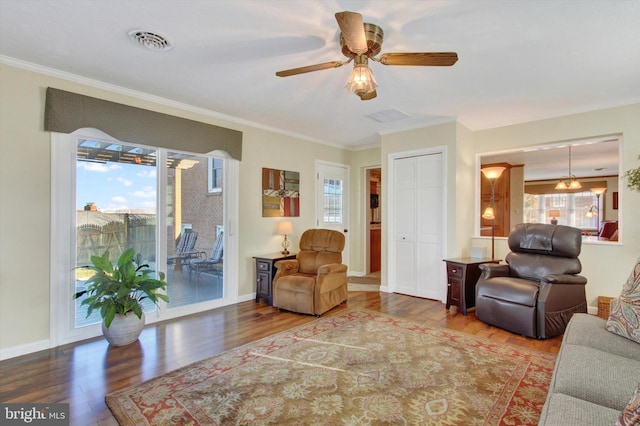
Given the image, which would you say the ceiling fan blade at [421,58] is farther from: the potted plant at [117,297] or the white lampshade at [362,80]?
the potted plant at [117,297]

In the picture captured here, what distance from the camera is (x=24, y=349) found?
272 cm

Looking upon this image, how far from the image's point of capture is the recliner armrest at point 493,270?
360 centimetres

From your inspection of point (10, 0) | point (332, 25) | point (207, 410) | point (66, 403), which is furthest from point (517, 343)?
point (10, 0)

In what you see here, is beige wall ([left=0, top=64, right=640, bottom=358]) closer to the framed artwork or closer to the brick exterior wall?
the framed artwork

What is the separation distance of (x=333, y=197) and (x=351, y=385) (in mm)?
4017

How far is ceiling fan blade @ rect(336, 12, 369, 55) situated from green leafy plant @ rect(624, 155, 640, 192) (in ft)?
10.6

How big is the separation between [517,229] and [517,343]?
1.46 meters

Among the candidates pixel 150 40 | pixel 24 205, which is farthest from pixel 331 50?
pixel 24 205

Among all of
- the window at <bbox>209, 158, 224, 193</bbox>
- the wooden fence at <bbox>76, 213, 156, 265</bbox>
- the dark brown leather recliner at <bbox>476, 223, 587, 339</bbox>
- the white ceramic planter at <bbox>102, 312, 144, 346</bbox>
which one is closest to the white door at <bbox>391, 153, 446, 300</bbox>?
the dark brown leather recliner at <bbox>476, 223, 587, 339</bbox>

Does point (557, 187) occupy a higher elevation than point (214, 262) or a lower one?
higher

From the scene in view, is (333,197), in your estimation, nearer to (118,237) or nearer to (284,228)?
(284,228)

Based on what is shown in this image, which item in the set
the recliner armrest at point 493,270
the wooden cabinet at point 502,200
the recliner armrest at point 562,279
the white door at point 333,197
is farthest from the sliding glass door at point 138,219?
the wooden cabinet at point 502,200

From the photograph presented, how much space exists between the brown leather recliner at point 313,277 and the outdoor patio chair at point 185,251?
107 centimetres

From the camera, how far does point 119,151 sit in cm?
337
